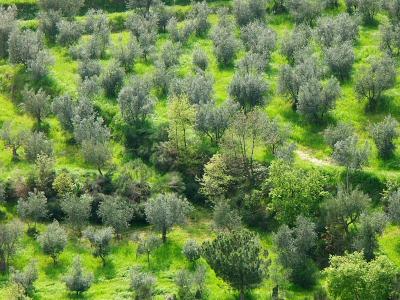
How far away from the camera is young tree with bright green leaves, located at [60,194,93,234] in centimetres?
8976

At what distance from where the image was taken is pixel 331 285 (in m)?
77.8

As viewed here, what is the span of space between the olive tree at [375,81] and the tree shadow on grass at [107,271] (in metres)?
42.5

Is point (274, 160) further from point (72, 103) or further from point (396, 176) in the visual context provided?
point (72, 103)

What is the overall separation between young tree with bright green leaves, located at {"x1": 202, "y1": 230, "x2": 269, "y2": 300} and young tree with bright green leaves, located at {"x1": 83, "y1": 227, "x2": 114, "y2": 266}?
11787 millimetres

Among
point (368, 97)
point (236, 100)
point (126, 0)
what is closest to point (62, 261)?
point (236, 100)

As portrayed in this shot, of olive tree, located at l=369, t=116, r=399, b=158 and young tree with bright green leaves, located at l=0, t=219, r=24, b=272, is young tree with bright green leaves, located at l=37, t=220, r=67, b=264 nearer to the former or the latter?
young tree with bright green leaves, located at l=0, t=219, r=24, b=272

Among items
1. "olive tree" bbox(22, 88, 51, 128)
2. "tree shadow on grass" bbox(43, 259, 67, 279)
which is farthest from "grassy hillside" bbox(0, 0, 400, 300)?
"olive tree" bbox(22, 88, 51, 128)

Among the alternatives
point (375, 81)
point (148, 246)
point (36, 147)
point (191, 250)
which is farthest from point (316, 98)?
point (36, 147)

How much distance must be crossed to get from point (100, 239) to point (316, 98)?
35259 millimetres

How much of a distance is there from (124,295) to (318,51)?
185 feet

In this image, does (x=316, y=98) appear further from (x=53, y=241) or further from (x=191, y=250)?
(x=53, y=241)

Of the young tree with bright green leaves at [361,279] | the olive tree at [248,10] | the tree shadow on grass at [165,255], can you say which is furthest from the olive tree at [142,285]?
the olive tree at [248,10]

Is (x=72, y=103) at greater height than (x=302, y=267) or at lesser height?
greater

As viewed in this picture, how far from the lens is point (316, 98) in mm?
104375
